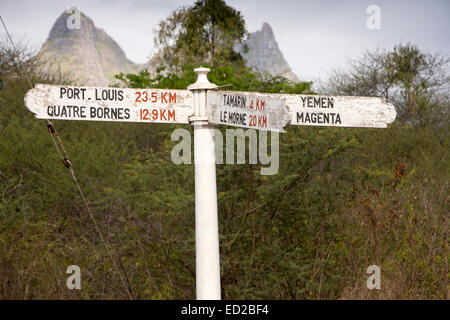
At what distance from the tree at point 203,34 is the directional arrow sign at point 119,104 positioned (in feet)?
70.5

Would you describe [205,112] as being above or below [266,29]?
below

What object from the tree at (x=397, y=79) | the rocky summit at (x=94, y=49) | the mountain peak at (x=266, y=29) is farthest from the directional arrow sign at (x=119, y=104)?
the mountain peak at (x=266, y=29)

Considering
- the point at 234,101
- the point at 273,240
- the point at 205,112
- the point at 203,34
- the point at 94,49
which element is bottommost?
the point at 273,240

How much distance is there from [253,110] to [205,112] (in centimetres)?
34

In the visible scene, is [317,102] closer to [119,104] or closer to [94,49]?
[119,104]

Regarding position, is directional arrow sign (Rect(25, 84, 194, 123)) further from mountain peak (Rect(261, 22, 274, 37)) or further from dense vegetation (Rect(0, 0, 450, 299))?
mountain peak (Rect(261, 22, 274, 37))

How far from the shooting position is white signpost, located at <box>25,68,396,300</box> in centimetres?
332

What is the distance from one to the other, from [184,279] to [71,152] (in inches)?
214

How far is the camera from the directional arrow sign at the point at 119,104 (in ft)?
11.1

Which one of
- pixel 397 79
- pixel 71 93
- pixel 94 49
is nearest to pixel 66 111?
pixel 71 93

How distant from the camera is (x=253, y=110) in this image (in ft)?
11.6

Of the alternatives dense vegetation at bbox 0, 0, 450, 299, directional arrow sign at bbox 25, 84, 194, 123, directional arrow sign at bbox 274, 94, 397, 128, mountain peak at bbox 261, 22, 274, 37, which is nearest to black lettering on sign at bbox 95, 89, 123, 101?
directional arrow sign at bbox 25, 84, 194, 123

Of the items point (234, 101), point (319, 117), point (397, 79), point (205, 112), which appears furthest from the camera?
point (397, 79)

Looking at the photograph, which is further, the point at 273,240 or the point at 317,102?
the point at 273,240
